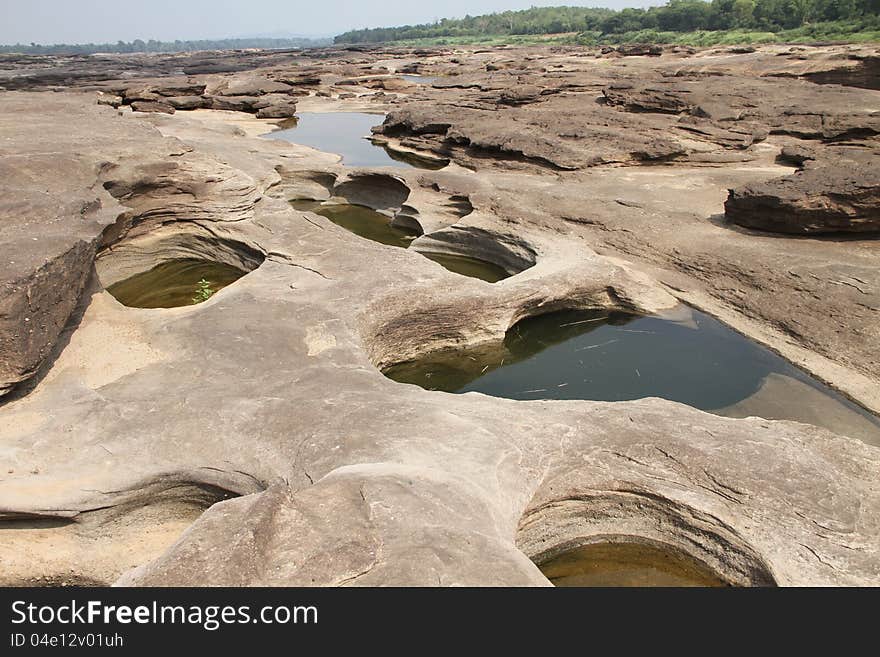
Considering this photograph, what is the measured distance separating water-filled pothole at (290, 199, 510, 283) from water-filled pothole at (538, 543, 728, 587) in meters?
7.45

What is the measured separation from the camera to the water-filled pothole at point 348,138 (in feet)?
72.2

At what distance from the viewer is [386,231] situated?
1600cm

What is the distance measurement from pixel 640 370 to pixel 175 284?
889cm

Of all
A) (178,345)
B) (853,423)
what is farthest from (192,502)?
(853,423)

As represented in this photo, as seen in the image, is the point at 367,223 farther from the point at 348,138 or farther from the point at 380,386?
the point at 348,138

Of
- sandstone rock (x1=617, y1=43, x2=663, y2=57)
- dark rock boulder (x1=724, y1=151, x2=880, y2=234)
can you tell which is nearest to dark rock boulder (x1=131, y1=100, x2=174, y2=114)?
dark rock boulder (x1=724, y1=151, x2=880, y2=234)

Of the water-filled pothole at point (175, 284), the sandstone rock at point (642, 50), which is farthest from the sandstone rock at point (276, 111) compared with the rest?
the sandstone rock at point (642, 50)

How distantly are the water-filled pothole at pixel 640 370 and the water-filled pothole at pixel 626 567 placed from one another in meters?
2.82

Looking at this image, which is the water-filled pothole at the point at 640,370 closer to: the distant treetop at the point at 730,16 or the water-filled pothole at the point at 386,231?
the water-filled pothole at the point at 386,231

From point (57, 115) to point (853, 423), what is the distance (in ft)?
59.2

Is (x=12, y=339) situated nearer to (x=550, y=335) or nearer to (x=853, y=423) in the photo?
(x=550, y=335)

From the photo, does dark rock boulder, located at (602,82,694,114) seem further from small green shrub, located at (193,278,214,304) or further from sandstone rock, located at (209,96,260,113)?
small green shrub, located at (193,278,214,304)

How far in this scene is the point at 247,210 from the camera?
1305cm
